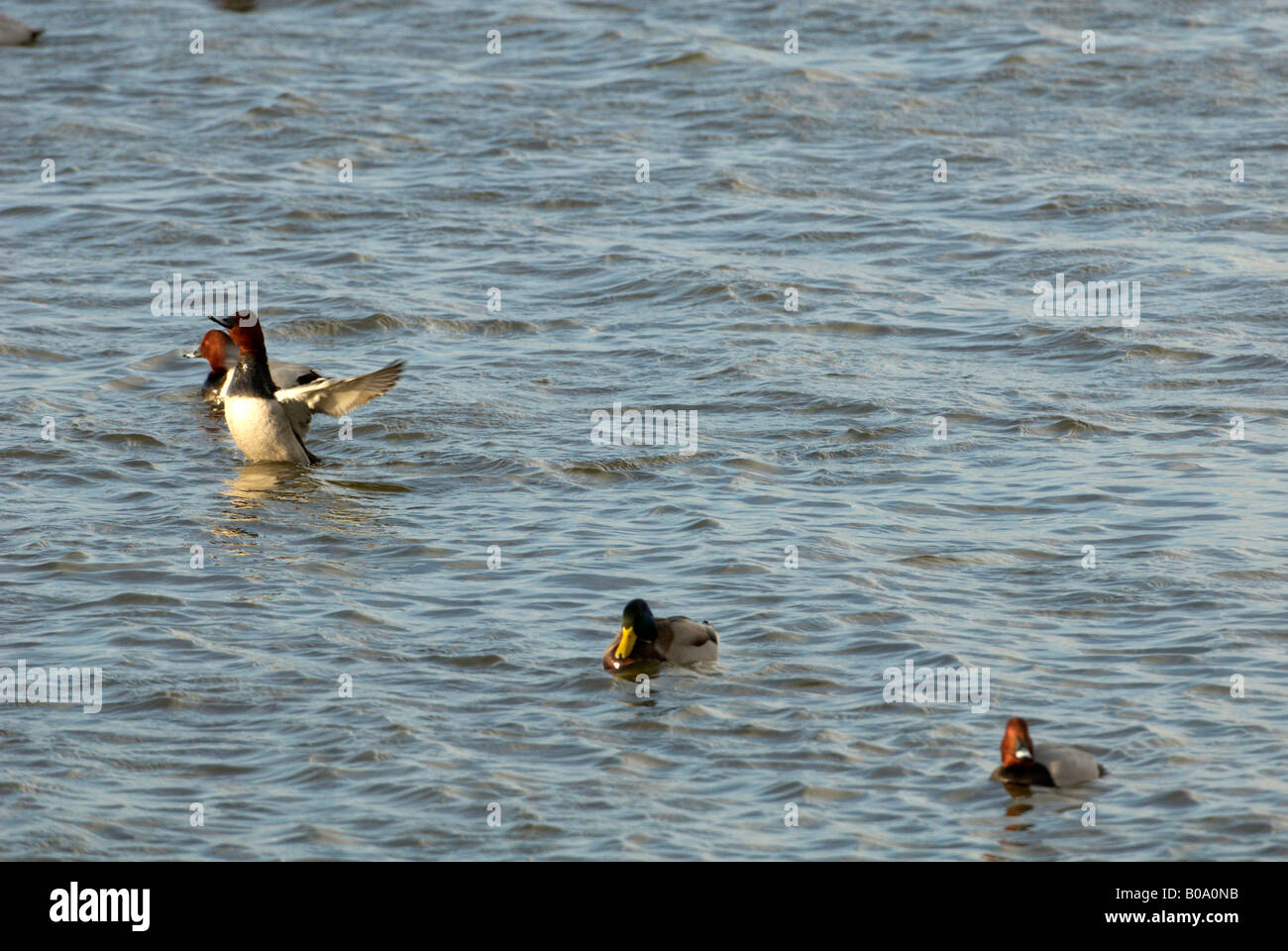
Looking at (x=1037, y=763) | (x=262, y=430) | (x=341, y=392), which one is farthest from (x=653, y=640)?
(x=262, y=430)

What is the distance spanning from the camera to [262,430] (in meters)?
11.8

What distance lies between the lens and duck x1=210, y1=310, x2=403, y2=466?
1160 cm

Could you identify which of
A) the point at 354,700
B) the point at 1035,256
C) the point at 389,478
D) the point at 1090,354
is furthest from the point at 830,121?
the point at 354,700

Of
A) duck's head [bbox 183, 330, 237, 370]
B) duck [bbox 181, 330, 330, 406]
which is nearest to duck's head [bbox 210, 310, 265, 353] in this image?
duck [bbox 181, 330, 330, 406]

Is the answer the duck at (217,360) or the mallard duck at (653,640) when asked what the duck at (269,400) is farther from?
the mallard duck at (653,640)

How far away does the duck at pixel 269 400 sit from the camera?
457 inches

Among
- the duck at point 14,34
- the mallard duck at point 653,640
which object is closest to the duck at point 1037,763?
the mallard duck at point 653,640

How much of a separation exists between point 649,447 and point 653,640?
11.9ft

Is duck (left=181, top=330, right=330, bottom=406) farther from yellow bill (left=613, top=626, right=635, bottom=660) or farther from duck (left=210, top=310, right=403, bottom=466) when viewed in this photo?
yellow bill (left=613, top=626, right=635, bottom=660)

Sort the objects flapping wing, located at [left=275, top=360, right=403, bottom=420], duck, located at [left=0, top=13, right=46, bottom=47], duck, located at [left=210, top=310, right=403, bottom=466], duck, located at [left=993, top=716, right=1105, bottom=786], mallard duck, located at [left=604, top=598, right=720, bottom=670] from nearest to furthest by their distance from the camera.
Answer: duck, located at [left=993, top=716, right=1105, bottom=786] → mallard duck, located at [left=604, top=598, right=720, bottom=670] → flapping wing, located at [left=275, top=360, right=403, bottom=420] → duck, located at [left=210, top=310, right=403, bottom=466] → duck, located at [left=0, top=13, right=46, bottom=47]

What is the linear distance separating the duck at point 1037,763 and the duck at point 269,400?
5415mm

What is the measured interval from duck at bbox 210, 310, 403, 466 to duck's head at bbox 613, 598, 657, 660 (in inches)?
141

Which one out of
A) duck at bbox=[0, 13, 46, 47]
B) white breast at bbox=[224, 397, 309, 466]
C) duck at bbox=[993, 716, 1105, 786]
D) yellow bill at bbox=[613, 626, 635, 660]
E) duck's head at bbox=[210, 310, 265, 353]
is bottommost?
duck at bbox=[993, 716, 1105, 786]

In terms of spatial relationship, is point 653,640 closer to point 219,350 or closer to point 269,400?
point 269,400
